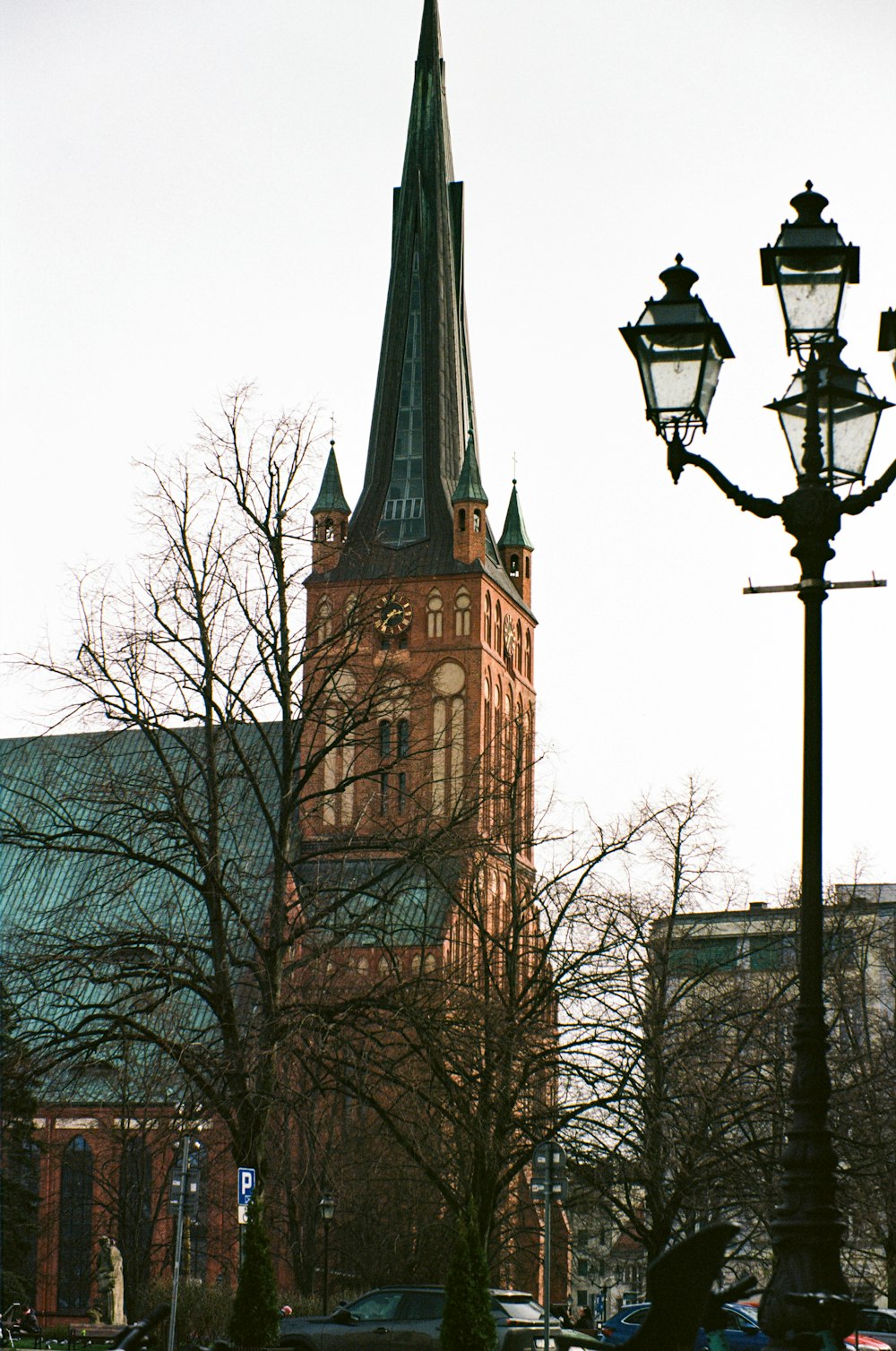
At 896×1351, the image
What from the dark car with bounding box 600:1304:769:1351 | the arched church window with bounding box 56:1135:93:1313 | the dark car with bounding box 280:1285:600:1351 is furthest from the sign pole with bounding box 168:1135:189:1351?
the arched church window with bounding box 56:1135:93:1313

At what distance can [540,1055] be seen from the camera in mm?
23734

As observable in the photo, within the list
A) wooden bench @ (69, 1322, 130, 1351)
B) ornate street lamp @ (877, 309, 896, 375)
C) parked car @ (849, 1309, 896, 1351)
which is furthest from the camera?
parked car @ (849, 1309, 896, 1351)

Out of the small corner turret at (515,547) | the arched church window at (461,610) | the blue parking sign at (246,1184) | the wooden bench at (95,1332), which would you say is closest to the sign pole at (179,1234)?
the wooden bench at (95,1332)

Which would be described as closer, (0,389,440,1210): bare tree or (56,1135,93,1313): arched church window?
(0,389,440,1210): bare tree

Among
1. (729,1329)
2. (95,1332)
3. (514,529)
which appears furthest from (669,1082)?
(514,529)

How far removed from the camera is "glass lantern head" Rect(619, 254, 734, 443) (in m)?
Result: 8.42

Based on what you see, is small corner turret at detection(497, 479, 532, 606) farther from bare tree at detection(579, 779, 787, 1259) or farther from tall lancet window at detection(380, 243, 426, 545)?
bare tree at detection(579, 779, 787, 1259)

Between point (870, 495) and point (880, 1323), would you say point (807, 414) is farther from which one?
point (880, 1323)

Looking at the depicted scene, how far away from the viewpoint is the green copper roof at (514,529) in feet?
211

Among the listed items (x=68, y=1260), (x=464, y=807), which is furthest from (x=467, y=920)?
(x=68, y=1260)

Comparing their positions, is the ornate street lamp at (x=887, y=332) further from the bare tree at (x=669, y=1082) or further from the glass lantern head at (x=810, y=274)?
the bare tree at (x=669, y=1082)

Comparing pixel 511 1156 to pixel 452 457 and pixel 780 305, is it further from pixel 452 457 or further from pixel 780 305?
pixel 452 457

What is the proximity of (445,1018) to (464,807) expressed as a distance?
8.15ft

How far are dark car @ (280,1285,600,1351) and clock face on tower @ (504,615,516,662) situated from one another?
41045mm
